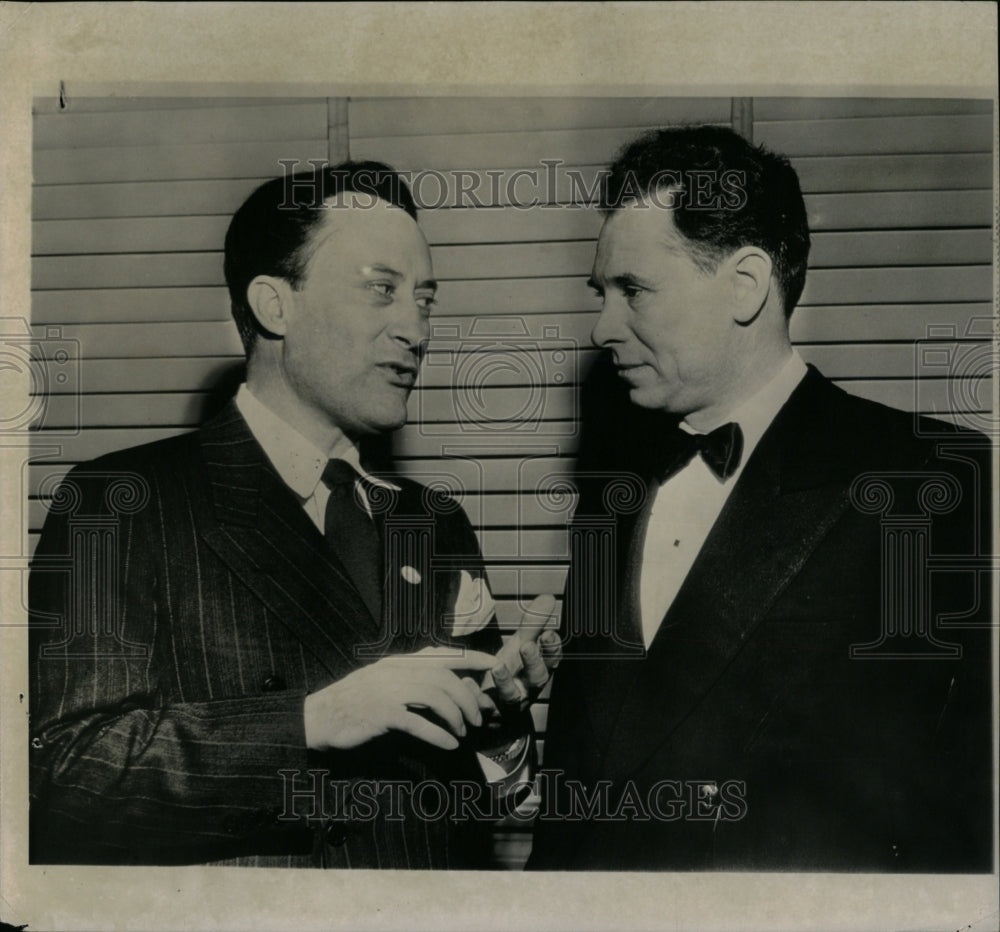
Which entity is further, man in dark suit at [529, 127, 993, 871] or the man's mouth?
the man's mouth

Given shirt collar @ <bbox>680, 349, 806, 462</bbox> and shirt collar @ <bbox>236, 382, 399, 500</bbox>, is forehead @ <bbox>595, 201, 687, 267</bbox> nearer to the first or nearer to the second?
shirt collar @ <bbox>680, 349, 806, 462</bbox>

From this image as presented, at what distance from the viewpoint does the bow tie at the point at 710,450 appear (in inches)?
146

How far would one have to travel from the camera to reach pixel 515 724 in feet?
12.3

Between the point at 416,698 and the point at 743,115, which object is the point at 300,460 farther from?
the point at 743,115

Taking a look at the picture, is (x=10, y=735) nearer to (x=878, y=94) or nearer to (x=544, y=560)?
(x=544, y=560)

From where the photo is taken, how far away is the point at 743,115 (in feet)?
12.7

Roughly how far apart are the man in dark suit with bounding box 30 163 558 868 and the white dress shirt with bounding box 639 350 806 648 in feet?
1.49

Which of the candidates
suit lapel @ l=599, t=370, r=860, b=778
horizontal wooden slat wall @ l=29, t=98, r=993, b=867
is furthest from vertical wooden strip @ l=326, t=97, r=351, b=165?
suit lapel @ l=599, t=370, r=860, b=778

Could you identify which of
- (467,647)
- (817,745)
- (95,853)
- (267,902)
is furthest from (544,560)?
(95,853)

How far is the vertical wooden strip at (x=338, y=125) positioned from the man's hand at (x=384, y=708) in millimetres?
1998

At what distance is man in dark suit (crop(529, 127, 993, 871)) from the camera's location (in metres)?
3.67

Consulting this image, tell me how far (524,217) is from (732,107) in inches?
35.5

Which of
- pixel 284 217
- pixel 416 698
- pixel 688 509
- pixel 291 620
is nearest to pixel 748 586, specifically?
pixel 688 509

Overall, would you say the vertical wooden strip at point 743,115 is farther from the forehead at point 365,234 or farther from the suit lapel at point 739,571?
the forehead at point 365,234
